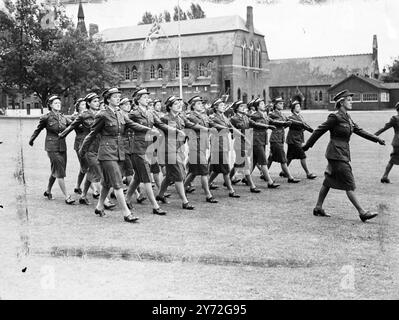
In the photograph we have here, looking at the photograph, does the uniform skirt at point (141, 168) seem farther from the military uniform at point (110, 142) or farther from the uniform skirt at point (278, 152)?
the uniform skirt at point (278, 152)

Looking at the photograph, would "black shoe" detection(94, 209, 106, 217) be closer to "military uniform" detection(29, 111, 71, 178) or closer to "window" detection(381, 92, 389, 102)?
"military uniform" detection(29, 111, 71, 178)

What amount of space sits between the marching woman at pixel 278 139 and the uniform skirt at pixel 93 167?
14.1ft

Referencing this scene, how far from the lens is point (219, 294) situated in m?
4.94

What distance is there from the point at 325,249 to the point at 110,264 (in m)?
2.61

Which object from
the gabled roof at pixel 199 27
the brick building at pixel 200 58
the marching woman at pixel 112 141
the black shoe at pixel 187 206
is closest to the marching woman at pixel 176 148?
the black shoe at pixel 187 206

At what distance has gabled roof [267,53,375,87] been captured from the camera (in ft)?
257

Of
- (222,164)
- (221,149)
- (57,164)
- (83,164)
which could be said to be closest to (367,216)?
(222,164)

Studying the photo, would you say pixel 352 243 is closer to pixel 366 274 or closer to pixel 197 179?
pixel 366 274

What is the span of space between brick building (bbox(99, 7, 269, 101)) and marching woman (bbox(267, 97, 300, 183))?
52927mm

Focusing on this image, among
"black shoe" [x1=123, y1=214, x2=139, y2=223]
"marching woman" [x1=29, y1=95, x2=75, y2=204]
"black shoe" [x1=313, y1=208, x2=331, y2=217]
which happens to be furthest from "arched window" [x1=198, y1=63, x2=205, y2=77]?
"black shoe" [x1=123, y1=214, x2=139, y2=223]

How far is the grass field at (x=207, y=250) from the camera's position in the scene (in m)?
5.12

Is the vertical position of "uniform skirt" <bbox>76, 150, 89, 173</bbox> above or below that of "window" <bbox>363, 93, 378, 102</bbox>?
below
